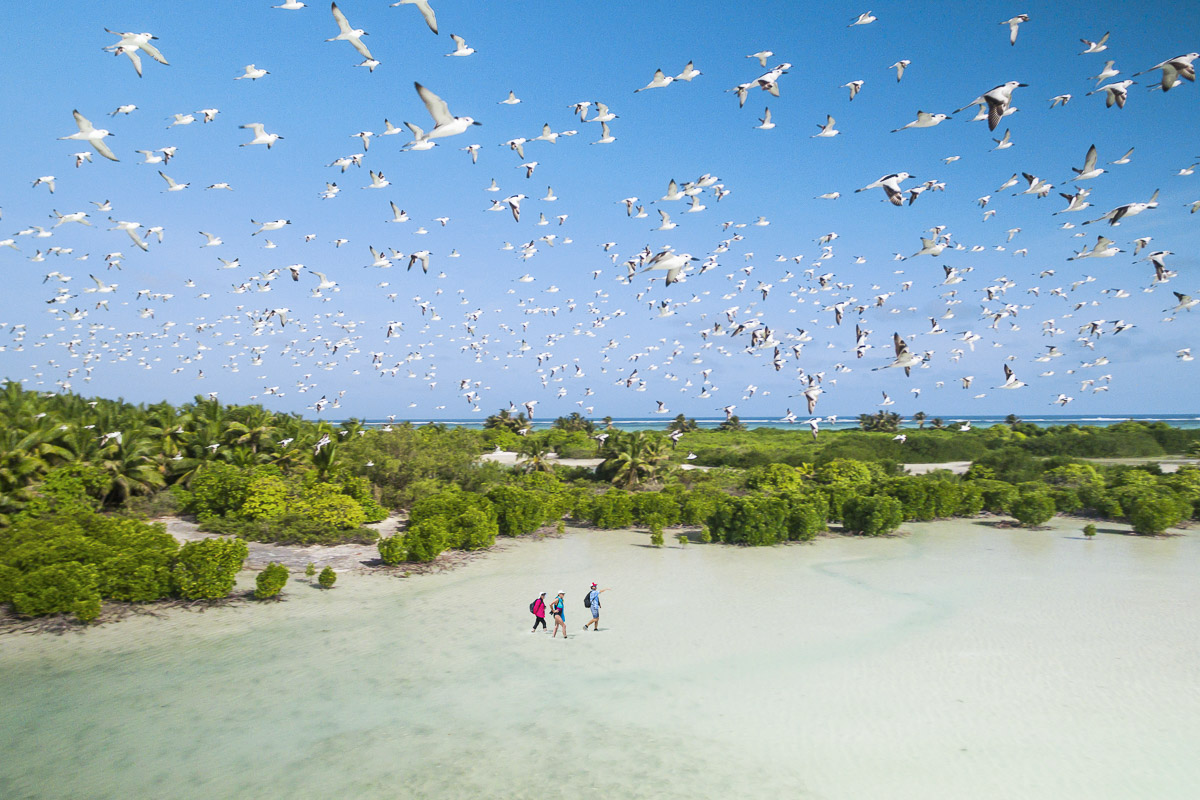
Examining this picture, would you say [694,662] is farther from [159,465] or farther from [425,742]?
[159,465]

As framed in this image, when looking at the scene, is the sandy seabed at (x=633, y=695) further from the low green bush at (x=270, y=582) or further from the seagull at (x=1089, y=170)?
the seagull at (x=1089, y=170)

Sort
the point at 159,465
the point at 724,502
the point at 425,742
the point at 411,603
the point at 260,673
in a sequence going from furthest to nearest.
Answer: the point at 159,465
the point at 724,502
the point at 411,603
the point at 260,673
the point at 425,742

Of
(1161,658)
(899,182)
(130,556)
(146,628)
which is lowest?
(1161,658)

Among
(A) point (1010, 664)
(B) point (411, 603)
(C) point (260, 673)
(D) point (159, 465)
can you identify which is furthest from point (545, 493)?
(A) point (1010, 664)

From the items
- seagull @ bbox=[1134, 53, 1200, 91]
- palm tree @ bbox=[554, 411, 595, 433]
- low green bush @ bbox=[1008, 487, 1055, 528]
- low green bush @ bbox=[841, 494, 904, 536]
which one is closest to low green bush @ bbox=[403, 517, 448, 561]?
low green bush @ bbox=[841, 494, 904, 536]

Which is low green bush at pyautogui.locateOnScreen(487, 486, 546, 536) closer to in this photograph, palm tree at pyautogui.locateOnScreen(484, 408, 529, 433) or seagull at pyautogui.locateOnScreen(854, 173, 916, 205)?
seagull at pyautogui.locateOnScreen(854, 173, 916, 205)
